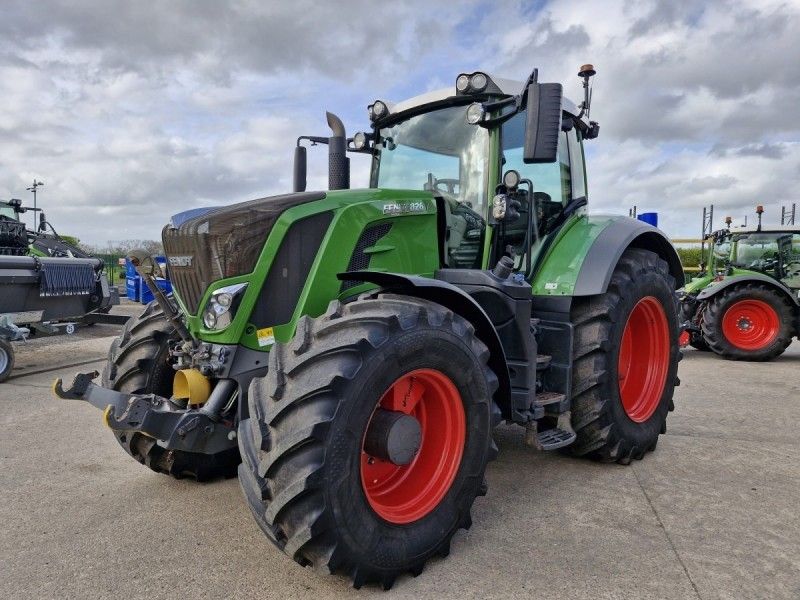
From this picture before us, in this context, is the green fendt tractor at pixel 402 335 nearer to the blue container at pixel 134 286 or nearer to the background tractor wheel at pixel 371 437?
the background tractor wheel at pixel 371 437

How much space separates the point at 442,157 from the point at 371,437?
6.41 ft

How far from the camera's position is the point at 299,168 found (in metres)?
4.03

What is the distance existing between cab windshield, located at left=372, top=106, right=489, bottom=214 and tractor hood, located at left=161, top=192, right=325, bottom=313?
3.31 feet

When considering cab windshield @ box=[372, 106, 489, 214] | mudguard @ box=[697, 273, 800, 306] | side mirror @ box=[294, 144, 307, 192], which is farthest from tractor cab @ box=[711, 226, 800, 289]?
side mirror @ box=[294, 144, 307, 192]

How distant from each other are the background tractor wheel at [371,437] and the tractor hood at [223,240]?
1.78 feet

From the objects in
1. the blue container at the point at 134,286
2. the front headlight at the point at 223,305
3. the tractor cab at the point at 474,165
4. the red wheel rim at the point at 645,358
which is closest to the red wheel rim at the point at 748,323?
the red wheel rim at the point at 645,358

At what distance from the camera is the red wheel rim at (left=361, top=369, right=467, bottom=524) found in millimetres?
2562

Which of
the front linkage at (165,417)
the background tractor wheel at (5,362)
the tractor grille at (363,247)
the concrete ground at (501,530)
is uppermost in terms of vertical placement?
the tractor grille at (363,247)

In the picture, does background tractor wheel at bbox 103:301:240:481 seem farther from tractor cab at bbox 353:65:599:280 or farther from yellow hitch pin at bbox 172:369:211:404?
tractor cab at bbox 353:65:599:280

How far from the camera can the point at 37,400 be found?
5.54 metres

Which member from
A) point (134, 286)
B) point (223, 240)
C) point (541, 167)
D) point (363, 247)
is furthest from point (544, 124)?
point (134, 286)

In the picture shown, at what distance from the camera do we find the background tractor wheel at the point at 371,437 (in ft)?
6.86

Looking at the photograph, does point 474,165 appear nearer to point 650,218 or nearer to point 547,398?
point 547,398

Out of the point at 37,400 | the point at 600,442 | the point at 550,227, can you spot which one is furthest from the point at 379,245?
the point at 37,400
